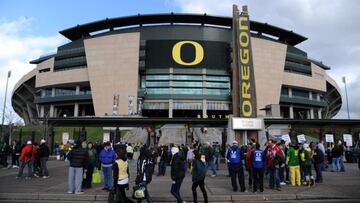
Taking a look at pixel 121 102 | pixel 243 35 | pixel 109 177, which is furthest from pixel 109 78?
pixel 109 177

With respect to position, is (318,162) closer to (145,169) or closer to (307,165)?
(307,165)

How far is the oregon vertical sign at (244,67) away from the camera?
106 feet

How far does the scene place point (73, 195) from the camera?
33.3 feet

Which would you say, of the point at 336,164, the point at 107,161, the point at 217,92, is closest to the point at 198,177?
the point at 107,161

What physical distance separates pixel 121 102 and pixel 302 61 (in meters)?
54.1

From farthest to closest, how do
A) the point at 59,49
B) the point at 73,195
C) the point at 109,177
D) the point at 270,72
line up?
the point at 59,49
the point at 270,72
the point at 109,177
the point at 73,195

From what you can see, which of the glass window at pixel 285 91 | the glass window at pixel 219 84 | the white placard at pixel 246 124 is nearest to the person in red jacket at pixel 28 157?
the white placard at pixel 246 124

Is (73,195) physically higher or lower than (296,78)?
lower

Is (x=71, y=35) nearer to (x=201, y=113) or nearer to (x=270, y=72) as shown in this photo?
(x=201, y=113)

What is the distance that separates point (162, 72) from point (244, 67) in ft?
146

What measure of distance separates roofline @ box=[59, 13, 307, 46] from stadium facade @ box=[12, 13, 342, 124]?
0.92 ft

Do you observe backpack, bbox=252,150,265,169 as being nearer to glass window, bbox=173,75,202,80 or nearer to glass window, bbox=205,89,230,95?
glass window, bbox=205,89,230,95

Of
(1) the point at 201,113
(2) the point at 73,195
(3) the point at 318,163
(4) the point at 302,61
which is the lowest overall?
(2) the point at 73,195

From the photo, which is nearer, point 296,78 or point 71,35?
point 296,78
